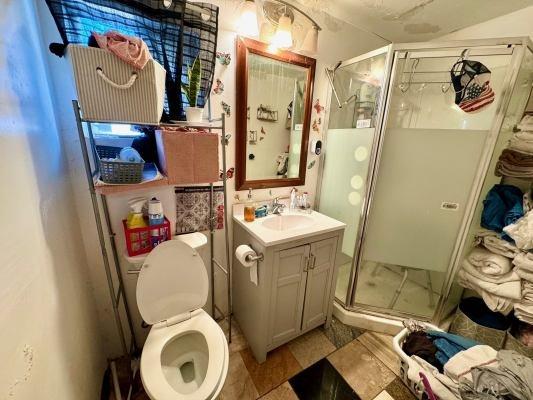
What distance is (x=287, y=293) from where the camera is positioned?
4.40 feet

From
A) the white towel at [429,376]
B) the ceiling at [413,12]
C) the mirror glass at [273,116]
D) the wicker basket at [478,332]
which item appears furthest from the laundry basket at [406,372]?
the ceiling at [413,12]

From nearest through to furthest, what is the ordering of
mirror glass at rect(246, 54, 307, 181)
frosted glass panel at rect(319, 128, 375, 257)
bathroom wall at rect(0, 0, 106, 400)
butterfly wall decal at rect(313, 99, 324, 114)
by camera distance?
bathroom wall at rect(0, 0, 106, 400) < mirror glass at rect(246, 54, 307, 181) < frosted glass panel at rect(319, 128, 375, 257) < butterfly wall decal at rect(313, 99, 324, 114)

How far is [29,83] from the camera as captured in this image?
2.48 feet

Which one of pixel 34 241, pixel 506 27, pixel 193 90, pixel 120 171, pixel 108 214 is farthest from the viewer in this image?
pixel 506 27

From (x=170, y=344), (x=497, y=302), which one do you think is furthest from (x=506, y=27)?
(x=170, y=344)

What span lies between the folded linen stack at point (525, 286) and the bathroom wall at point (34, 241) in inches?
84.4

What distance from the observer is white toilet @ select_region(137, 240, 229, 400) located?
1052 millimetres

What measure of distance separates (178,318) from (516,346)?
203 centimetres

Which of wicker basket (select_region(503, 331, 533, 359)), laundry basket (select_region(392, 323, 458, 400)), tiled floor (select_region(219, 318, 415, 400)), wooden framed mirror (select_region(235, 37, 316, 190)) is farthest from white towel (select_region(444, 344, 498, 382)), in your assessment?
wooden framed mirror (select_region(235, 37, 316, 190))

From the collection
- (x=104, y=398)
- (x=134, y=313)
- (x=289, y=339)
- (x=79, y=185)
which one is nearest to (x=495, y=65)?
(x=289, y=339)

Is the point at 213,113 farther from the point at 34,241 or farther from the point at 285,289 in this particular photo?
the point at 285,289

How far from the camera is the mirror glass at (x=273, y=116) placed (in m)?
1.42

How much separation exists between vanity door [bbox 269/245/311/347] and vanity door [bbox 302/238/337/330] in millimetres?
49

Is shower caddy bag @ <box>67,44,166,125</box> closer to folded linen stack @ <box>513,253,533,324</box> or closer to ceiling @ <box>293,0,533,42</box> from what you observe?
ceiling @ <box>293,0,533,42</box>
